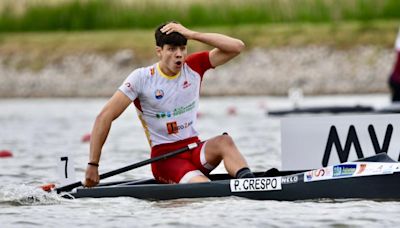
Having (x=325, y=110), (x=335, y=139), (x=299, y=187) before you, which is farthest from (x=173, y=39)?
(x=325, y=110)

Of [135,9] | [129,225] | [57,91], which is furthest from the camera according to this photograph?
[135,9]

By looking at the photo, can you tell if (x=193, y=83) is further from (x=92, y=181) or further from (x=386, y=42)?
(x=386, y=42)

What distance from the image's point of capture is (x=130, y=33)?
42.8 metres

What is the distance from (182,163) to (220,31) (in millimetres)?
29016

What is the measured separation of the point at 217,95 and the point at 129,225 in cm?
2844

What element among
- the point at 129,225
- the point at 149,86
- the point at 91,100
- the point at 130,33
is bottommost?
the point at 129,225

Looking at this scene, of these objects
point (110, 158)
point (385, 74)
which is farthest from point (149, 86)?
point (385, 74)

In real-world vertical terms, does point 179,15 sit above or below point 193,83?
above

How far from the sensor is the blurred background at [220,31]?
3847 centimetres

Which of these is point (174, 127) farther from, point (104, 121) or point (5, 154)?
point (5, 154)

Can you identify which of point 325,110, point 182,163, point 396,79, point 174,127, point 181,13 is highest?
point 181,13

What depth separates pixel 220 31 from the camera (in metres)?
40.5

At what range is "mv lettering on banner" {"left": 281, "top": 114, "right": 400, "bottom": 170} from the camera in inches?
479

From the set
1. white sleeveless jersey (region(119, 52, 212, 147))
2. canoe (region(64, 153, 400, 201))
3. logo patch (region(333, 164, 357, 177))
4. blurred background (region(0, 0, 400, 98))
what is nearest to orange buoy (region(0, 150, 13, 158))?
canoe (region(64, 153, 400, 201))
